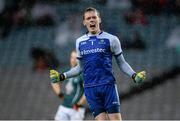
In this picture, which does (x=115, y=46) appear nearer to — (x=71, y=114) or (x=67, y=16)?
(x=71, y=114)

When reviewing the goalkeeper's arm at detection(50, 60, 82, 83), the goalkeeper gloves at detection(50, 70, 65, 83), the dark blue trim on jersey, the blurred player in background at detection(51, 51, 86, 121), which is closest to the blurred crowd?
the blurred player in background at detection(51, 51, 86, 121)

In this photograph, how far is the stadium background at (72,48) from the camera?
1276cm

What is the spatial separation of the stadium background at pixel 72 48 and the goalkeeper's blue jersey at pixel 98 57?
249 inches

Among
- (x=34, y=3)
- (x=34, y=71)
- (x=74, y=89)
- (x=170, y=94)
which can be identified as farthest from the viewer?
(x=34, y=3)

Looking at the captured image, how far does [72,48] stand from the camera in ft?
44.8

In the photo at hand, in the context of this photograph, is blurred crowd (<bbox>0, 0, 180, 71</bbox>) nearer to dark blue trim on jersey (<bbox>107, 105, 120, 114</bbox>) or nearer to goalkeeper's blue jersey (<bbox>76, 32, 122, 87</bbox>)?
goalkeeper's blue jersey (<bbox>76, 32, 122, 87</bbox>)

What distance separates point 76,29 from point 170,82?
8.95ft

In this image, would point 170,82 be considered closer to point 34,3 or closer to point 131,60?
point 131,60

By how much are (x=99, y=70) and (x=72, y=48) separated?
7.62m

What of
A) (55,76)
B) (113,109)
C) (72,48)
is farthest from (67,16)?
(113,109)

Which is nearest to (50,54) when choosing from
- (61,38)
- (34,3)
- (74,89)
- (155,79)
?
(61,38)

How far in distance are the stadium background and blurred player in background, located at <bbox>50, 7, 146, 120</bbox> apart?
6281 millimetres

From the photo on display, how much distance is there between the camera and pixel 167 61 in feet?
43.4

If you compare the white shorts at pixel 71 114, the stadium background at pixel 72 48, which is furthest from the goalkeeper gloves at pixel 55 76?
the stadium background at pixel 72 48
